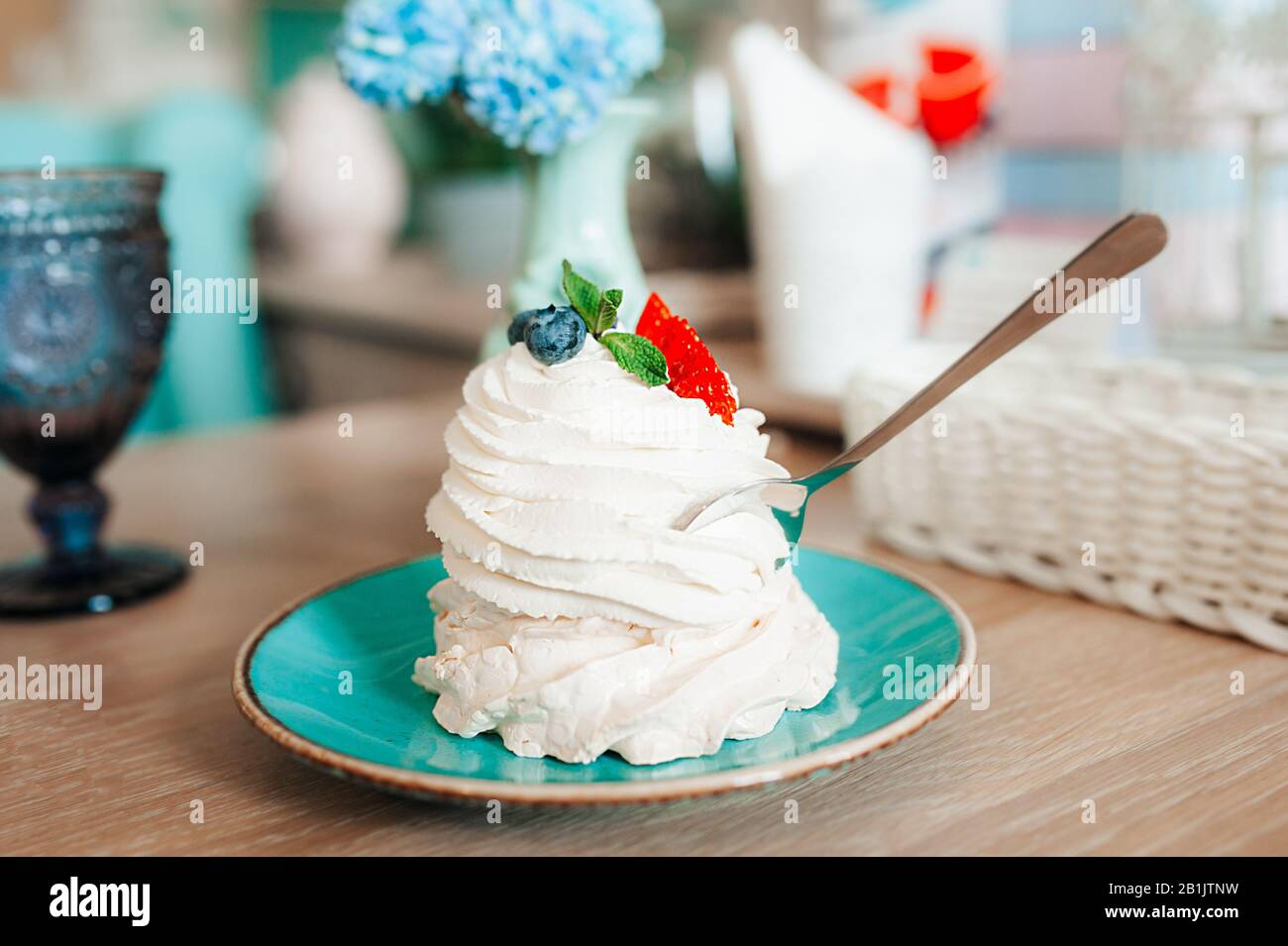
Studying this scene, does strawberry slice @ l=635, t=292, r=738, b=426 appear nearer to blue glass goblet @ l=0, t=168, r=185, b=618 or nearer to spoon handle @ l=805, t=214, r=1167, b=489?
spoon handle @ l=805, t=214, r=1167, b=489

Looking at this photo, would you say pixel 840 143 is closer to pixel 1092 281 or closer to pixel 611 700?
pixel 1092 281

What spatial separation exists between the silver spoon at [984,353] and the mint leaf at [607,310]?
133mm

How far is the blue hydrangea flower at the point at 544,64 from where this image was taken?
100 cm

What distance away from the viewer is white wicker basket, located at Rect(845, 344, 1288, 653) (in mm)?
782

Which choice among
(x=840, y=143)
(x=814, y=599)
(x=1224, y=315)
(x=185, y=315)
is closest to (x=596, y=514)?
(x=814, y=599)

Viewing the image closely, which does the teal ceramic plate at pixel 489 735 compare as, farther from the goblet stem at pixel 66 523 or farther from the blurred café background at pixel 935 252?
the goblet stem at pixel 66 523

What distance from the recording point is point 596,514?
0.64 meters

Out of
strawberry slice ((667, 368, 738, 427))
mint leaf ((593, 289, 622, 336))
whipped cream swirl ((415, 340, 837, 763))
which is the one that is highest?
mint leaf ((593, 289, 622, 336))

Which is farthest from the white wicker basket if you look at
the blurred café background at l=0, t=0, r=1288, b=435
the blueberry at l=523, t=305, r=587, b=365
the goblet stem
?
the goblet stem

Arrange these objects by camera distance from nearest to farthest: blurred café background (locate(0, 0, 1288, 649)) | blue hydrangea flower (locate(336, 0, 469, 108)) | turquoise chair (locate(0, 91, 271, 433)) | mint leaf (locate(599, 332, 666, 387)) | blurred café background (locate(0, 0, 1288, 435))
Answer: mint leaf (locate(599, 332, 666, 387)), blurred café background (locate(0, 0, 1288, 649)), blue hydrangea flower (locate(336, 0, 469, 108)), blurred café background (locate(0, 0, 1288, 435)), turquoise chair (locate(0, 91, 271, 433))

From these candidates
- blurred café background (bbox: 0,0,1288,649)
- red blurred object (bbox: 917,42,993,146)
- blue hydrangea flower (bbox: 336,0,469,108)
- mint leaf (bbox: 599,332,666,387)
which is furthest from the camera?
red blurred object (bbox: 917,42,993,146)

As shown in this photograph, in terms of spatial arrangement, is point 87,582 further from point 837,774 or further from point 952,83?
point 952,83

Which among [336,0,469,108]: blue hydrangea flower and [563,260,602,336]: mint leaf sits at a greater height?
[336,0,469,108]: blue hydrangea flower
